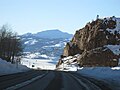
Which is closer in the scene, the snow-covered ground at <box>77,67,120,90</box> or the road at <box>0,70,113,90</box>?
the road at <box>0,70,113,90</box>

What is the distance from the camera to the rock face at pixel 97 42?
143125 millimetres

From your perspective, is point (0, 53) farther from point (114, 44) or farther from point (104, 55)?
point (114, 44)

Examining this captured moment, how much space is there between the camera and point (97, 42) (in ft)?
525

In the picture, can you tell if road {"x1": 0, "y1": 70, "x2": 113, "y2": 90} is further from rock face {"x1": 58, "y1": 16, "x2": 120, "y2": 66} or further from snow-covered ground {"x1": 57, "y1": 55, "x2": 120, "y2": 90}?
rock face {"x1": 58, "y1": 16, "x2": 120, "y2": 66}

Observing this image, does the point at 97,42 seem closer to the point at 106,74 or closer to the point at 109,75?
the point at 106,74

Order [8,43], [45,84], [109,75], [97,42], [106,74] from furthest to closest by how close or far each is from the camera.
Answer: [97,42]
[8,43]
[106,74]
[109,75]
[45,84]

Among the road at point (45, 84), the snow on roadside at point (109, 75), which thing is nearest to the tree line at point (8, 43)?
the snow on roadside at point (109, 75)

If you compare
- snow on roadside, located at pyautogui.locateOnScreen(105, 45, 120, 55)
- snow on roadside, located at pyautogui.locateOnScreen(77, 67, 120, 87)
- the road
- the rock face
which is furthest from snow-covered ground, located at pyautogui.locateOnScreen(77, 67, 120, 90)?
snow on roadside, located at pyautogui.locateOnScreen(105, 45, 120, 55)

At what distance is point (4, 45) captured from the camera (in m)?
104

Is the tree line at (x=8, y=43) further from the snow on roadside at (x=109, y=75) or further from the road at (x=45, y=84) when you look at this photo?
the road at (x=45, y=84)

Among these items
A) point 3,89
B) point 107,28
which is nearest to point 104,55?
point 107,28

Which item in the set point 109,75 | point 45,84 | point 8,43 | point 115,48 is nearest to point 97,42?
point 115,48

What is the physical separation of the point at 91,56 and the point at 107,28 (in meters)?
23.3

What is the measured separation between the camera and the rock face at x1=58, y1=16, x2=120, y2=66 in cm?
14312
